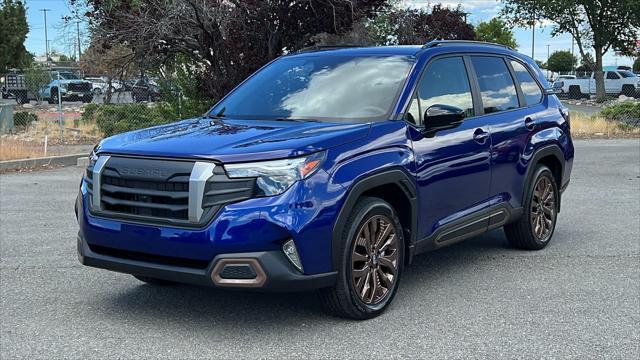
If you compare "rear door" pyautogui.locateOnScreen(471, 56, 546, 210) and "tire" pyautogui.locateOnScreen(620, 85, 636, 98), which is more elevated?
"tire" pyautogui.locateOnScreen(620, 85, 636, 98)

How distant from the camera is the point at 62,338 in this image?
4.48m

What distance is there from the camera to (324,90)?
17.9 feet

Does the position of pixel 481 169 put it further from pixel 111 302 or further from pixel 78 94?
pixel 78 94

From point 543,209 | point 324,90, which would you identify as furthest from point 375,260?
point 543,209

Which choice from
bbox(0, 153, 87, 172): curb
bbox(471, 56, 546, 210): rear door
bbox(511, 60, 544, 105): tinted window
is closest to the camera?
bbox(471, 56, 546, 210): rear door

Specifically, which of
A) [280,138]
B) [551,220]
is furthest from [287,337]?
[551,220]

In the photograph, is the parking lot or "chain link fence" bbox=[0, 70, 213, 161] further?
"chain link fence" bbox=[0, 70, 213, 161]

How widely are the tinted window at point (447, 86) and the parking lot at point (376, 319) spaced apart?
146cm

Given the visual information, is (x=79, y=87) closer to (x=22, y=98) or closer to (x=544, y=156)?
(x=22, y=98)

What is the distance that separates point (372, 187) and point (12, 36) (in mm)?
45261

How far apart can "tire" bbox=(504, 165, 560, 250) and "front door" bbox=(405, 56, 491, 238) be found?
96cm

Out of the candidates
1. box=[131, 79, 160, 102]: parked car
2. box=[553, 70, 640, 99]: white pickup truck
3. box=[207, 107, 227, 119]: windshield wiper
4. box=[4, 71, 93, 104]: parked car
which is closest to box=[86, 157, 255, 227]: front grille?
box=[207, 107, 227, 119]: windshield wiper

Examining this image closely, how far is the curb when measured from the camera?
13.9 meters

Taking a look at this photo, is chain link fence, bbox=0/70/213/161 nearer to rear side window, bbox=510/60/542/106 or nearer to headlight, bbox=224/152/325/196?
rear side window, bbox=510/60/542/106
